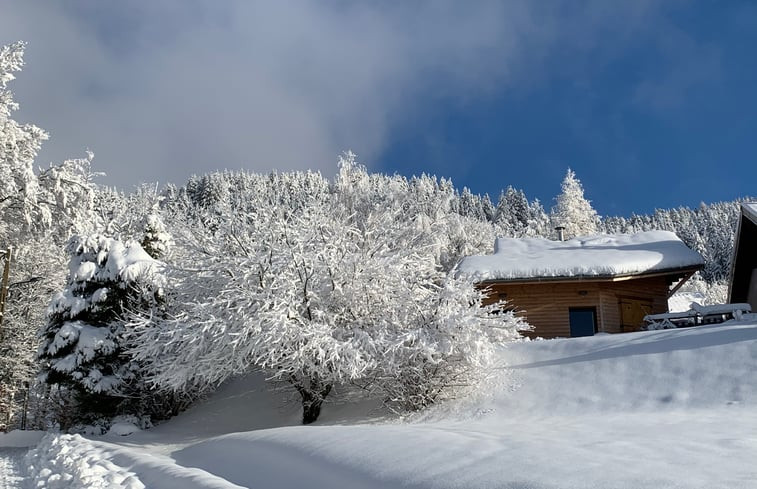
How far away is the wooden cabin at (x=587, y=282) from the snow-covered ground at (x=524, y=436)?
4.29 m

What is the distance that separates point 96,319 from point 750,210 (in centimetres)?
2002

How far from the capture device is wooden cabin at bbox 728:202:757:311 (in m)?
17.8

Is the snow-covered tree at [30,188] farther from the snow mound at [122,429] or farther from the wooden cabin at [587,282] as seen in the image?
the wooden cabin at [587,282]

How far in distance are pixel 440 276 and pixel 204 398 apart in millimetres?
9746

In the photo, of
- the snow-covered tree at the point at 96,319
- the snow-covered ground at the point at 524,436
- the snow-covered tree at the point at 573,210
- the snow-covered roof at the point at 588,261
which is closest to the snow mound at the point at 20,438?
the snow-covered tree at the point at 96,319

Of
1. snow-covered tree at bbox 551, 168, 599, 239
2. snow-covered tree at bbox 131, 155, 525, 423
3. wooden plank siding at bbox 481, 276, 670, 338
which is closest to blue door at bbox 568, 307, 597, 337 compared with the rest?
wooden plank siding at bbox 481, 276, 670, 338

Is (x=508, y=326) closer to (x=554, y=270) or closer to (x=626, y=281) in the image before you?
(x=554, y=270)

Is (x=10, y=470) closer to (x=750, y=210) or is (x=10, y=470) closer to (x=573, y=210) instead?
(x=750, y=210)

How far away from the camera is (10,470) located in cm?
1191

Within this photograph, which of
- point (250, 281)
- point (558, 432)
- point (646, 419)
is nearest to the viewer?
point (558, 432)

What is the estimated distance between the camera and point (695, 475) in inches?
192

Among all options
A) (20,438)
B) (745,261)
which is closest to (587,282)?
(745,261)

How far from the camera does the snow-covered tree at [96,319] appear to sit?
1645 cm

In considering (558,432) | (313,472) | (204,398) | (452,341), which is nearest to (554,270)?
(452,341)
